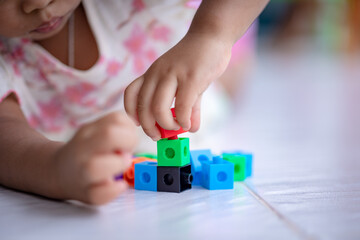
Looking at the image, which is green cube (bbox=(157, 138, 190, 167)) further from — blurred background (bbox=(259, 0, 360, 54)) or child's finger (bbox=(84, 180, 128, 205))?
blurred background (bbox=(259, 0, 360, 54))

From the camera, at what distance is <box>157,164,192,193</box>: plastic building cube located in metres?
0.65

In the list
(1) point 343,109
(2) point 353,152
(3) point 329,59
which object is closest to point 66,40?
(2) point 353,152

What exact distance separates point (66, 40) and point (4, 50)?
0.14 meters

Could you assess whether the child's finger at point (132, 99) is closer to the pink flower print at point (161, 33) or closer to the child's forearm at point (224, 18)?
the child's forearm at point (224, 18)

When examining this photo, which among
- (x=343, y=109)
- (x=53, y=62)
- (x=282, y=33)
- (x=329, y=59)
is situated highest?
(x=282, y=33)

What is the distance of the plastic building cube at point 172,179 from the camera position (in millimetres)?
653

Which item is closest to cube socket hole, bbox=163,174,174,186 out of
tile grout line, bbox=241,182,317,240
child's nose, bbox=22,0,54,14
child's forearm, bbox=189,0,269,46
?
tile grout line, bbox=241,182,317,240

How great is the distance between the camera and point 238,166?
0.74 metres

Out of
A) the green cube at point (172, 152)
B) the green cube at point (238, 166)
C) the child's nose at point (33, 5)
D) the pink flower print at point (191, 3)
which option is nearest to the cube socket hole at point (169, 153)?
the green cube at point (172, 152)

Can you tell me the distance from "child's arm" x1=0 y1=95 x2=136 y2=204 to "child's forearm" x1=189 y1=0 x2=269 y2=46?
262mm

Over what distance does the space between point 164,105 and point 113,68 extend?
477 millimetres

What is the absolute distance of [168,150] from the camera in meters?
0.66

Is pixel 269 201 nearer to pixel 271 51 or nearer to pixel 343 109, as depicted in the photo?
pixel 343 109

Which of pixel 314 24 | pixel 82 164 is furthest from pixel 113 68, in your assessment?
pixel 314 24
